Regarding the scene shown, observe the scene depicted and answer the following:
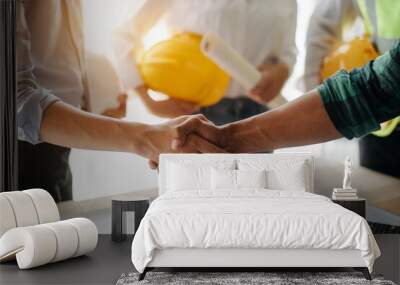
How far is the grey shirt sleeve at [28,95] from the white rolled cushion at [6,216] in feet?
5.11

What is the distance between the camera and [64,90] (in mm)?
6660

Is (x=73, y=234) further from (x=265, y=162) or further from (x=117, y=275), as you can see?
(x=265, y=162)

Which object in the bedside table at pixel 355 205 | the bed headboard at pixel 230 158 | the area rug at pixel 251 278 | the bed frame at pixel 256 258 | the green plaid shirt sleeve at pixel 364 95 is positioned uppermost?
the green plaid shirt sleeve at pixel 364 95

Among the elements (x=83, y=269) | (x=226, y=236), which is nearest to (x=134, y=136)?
(x=83, y=269)

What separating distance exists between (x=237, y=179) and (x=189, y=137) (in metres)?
0.87

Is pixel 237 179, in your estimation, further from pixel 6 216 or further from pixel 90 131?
pixel 6 216

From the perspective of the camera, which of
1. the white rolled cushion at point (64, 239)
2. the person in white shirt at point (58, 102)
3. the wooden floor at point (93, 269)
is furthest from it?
the person in white shirt at point (58, 102)

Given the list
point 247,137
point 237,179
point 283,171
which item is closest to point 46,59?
point 247,137

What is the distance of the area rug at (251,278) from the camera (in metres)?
4.54

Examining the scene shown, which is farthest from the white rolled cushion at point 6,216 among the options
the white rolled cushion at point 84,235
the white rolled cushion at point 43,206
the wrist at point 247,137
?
the wrist at point 247,137

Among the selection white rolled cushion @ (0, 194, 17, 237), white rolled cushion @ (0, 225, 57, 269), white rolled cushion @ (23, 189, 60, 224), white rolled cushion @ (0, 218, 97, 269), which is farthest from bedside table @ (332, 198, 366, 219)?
white rolled cushion @ (0, 194, 17, 237)

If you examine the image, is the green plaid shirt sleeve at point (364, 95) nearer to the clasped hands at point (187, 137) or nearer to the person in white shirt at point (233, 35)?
the person in white shirt at point (233, 35)

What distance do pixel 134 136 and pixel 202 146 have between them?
692mm

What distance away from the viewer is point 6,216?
204 inches
